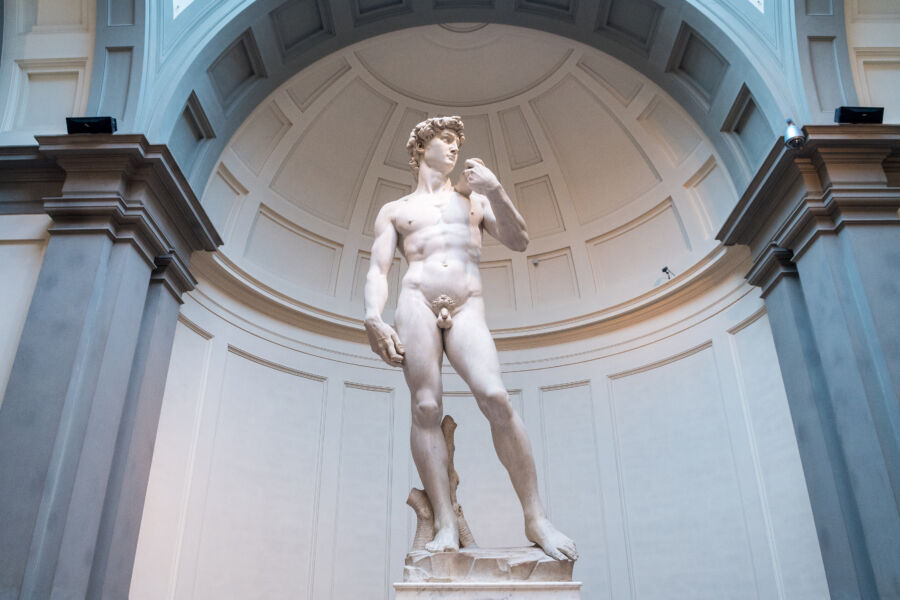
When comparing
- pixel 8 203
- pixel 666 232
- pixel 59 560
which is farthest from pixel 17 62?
pixel 666 232

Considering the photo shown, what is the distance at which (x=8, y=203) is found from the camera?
18.0 ft

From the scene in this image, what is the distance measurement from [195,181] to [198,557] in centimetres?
354

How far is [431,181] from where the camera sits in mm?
4379

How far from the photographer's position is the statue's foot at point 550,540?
316 cm

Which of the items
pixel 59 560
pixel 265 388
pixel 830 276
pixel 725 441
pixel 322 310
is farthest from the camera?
pixel 322 310

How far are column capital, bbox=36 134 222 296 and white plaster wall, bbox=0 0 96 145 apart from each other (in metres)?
0.84

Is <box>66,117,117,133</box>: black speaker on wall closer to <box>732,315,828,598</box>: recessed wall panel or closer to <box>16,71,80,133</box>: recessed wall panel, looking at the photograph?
<box>16,71,80,133</box>: recessed wall panel

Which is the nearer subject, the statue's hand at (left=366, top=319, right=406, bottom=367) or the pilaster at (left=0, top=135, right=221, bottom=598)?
the statue's hand at (left=366, top=319, right=406, bottom=367)

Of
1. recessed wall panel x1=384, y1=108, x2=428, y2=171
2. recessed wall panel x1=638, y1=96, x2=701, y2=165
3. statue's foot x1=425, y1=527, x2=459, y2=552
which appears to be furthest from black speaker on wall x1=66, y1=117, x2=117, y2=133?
recessed wall panel x1=638, y1=96, x2=701, y2=165

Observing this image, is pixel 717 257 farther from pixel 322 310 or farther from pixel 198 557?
pixel 198 557

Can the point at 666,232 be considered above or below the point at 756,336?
above

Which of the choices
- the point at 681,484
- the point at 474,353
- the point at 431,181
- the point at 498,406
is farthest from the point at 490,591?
the point at 681,484

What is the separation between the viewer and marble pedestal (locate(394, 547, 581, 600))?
9.78 ft

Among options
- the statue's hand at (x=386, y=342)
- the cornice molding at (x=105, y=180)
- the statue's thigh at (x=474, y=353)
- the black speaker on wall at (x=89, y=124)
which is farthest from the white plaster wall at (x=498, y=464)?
the statue's thigh at (x=474, y=353)
